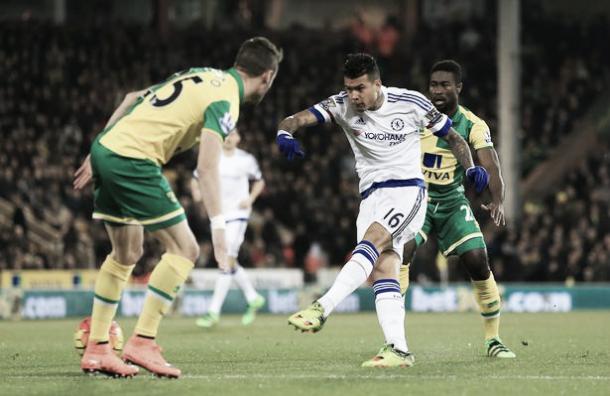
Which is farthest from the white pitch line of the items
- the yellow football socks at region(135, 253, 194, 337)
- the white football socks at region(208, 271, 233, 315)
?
the white football socks at region(208, 271, 233, 315)

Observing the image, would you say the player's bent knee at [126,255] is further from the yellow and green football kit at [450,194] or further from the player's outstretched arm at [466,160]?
the yellow and green football kit at [450,194]

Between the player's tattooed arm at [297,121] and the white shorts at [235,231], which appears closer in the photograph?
the player's tattooed arm at [297,121]

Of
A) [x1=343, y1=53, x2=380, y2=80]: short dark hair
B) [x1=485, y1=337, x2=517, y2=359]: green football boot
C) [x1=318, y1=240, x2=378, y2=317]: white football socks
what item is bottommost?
[x1=485, y1=337, x2=517, y2=359]: green football boot

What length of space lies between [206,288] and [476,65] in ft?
37.9

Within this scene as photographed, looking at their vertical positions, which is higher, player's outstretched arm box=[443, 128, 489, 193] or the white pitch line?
player's outstretched arm box=[443, 128, 489, 193]

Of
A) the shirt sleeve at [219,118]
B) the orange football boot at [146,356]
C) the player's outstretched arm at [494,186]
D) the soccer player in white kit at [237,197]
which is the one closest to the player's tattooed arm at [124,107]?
the shirt sleeve at [219,118]

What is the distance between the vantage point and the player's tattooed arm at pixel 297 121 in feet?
31.5

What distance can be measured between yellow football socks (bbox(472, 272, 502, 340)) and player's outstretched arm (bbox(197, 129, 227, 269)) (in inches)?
143

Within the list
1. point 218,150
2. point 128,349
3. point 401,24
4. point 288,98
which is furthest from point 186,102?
point 401,24

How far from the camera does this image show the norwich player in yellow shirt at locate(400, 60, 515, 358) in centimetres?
1099

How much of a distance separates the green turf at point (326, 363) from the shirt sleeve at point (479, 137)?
1855 millimetres

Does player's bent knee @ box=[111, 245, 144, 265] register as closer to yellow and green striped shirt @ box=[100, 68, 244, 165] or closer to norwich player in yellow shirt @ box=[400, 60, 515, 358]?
yellow and green striped shirt @ box=[100, 68, 244, 165]

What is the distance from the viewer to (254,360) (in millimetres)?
10430

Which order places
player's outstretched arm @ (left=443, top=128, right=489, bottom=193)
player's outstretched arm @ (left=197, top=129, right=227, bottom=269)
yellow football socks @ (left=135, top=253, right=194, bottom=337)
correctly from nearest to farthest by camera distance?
1. player's outstretched arm @ (left=197, top=129, right=227, bottom=269)
2. yellow football socks @ (left=135, top=253, right=194, bottom=337)
3. player's outstretched arm @ (left=443, top=128, right=489, bottom=193)
